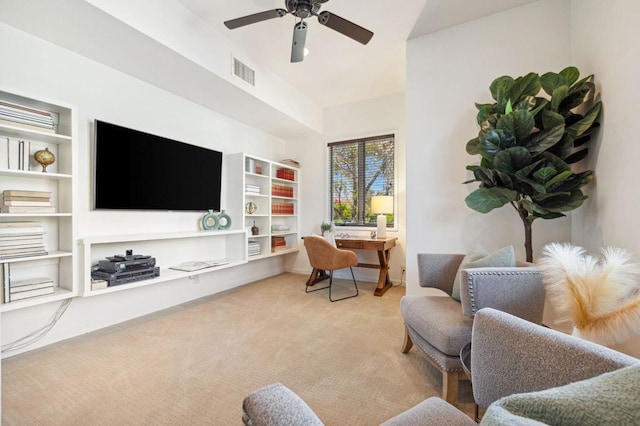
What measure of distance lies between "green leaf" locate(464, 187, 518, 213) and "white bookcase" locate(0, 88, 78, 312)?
10.2 feet

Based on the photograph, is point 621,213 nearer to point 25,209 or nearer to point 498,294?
point 498,294

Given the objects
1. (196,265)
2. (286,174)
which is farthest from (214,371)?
(286,174)

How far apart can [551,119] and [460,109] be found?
0.95 metres

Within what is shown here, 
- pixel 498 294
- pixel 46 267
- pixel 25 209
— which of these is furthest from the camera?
pixel 46 267

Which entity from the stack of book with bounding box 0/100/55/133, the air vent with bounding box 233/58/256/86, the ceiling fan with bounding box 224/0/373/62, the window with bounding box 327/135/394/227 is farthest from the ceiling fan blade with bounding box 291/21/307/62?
the window with bounding box 327/135/394/227

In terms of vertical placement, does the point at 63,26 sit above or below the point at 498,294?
above

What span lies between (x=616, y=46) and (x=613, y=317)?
180cm

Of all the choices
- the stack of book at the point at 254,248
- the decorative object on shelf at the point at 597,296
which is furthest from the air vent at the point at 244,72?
the decorative object on shelf at the point at 597,296

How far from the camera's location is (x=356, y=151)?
4.57 meters

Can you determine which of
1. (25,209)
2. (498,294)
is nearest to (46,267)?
(25,209)

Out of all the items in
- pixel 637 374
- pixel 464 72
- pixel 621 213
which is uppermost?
pixel 464 72

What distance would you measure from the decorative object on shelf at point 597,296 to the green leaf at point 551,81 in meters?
1.58

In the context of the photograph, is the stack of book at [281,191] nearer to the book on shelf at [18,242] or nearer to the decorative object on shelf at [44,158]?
the decorative object on shelf at [44,158]

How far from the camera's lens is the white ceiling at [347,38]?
246 centimetres
